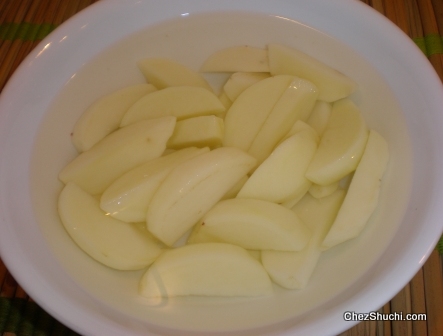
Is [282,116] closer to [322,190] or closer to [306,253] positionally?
[322,190]

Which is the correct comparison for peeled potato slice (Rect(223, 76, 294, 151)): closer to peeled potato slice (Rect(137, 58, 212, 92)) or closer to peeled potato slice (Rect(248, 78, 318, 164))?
peeled potato slice (Rect(248, 78, 318, 164))

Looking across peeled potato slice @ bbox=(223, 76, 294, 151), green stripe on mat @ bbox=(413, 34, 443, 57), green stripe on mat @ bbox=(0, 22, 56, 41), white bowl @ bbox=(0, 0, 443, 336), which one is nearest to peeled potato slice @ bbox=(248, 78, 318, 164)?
peeled potato slice @ bbox=(223, 76, 294, 151)

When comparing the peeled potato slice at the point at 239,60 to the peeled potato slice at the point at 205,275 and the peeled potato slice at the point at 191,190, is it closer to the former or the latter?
the peeled potato slice at the point at 191,190

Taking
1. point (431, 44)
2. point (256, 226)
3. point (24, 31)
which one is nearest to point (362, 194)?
point (256, 226)

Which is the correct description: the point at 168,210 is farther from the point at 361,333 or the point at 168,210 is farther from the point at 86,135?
the point at 361,333

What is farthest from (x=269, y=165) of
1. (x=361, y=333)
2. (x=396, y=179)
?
(x=361, y=333)

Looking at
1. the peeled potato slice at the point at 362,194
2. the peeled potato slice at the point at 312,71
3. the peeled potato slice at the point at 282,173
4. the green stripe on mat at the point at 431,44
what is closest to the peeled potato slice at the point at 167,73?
the peeled potato slice at the point at 312,71
